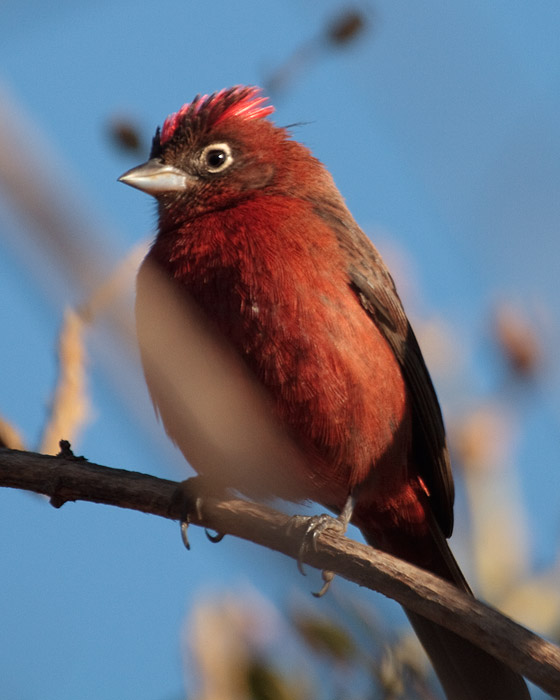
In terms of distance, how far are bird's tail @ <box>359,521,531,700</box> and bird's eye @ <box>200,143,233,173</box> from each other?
7.88 feet

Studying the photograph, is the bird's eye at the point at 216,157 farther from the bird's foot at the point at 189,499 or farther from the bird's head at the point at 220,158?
the bird's foot at the point at 189,499

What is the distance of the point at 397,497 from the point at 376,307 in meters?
0.99

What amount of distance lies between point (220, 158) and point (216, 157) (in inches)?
1.0

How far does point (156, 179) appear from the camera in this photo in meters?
5.06

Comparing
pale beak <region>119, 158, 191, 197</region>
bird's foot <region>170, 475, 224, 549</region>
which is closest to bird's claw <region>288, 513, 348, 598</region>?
bird's foot <region>170, 475, 224, 549</region>

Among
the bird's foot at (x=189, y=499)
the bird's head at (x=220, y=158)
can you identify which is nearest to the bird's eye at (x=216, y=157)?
the bird's head at (x=220, y=158)

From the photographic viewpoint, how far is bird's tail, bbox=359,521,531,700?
4461mm

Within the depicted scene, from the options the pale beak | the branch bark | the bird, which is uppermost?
the pale beak

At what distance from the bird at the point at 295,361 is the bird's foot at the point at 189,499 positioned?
11cm

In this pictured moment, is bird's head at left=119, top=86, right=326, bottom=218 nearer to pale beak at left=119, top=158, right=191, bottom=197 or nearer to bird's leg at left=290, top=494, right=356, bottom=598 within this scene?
pale beak at left=119, top=158, right=191, bottom=197

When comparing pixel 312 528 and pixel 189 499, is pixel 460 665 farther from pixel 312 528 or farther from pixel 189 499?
pixel 189 499

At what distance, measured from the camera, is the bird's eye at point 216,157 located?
5.14 metres

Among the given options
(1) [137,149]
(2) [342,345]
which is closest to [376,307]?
(2) [342,345]

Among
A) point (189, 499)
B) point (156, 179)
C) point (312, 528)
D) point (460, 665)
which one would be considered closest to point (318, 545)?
point (312, 528)
